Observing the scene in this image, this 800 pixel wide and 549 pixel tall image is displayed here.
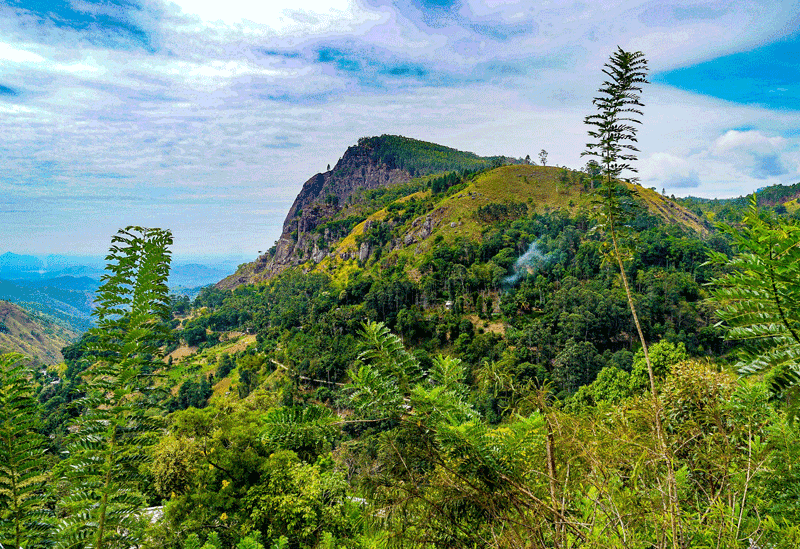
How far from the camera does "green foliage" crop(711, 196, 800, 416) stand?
2.27m

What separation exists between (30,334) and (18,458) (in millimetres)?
243124

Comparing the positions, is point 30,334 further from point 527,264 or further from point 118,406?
point 118,406

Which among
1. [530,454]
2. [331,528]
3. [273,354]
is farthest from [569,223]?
[530,454]

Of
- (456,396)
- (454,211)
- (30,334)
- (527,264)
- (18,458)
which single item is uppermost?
(454,211)

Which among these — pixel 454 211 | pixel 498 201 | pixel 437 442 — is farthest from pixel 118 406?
pixel 498 201

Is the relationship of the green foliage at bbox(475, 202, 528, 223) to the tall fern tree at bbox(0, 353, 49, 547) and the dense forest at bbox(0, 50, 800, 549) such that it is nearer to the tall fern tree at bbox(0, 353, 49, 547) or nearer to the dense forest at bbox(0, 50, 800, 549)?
the dense forest at bbox(0, 50, 800, 549)

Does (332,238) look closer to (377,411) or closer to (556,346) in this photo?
(556,346)

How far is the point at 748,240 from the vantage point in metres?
2.45

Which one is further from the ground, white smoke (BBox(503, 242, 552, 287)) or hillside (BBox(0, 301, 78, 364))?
white smoke (BBox(503, 242, 552, 287))

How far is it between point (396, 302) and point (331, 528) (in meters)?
65.6

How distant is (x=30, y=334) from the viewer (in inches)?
7067

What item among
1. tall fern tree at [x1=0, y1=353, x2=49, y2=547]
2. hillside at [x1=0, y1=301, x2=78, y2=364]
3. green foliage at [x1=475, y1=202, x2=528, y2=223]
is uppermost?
green foliage at [x1=475, y1=202, x2=528, y2=223]

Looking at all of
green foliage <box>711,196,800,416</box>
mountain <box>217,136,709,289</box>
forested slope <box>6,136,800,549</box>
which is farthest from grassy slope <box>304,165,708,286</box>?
green foliage <box>711,196,800,416</box>

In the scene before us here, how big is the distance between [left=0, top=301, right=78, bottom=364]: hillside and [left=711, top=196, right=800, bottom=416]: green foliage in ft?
697
